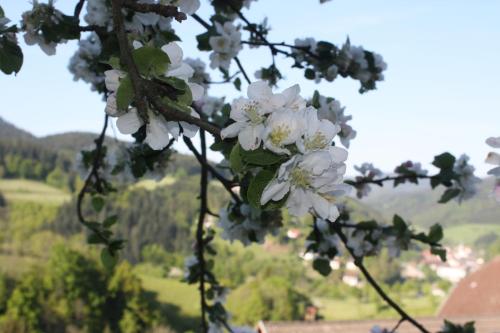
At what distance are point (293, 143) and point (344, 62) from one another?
220 centimetres

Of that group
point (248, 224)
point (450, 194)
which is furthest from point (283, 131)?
point (450, 194)

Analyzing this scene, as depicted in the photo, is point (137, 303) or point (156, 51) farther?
point (137, 303)

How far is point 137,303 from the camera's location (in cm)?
4231

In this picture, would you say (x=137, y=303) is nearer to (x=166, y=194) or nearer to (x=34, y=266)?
(x=34, y=266)

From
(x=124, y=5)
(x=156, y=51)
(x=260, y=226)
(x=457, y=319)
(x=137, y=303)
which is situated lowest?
(x=137, y=303)

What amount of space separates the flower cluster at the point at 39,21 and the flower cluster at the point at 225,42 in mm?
899

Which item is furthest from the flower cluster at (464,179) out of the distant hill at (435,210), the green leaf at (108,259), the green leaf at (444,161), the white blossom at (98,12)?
the distant hill at (435,210)

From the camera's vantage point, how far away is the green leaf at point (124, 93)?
0.97 meters

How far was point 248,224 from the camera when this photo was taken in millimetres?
2668

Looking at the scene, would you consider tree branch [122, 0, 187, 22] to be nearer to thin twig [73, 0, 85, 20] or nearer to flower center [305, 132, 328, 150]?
flower center [305, 132, 328, 150]

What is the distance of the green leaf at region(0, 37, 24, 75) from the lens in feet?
5.22

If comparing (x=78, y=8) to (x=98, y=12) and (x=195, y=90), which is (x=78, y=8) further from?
(x=195, y=90)

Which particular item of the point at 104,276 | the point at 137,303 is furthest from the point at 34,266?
the point at 137,303

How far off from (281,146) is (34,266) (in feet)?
146
